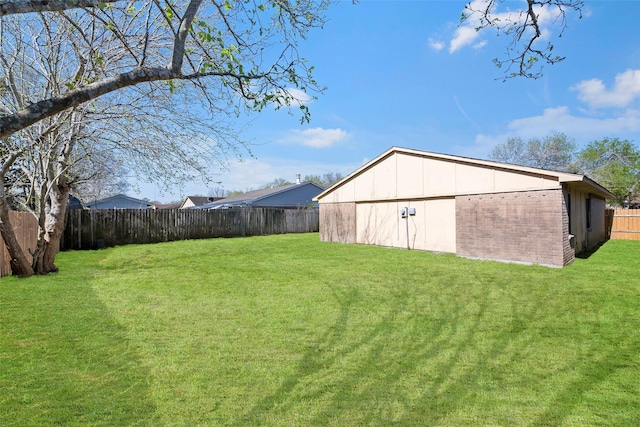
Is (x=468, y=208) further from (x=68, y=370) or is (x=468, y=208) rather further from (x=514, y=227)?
(x=68, y=370)

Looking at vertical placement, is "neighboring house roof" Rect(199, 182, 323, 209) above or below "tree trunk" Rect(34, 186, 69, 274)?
above

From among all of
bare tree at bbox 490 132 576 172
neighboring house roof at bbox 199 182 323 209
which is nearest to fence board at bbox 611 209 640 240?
bare tree at bbox 490 132 576 172

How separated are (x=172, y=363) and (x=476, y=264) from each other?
7.90 meters

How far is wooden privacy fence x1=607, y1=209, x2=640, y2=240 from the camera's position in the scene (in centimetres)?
1538

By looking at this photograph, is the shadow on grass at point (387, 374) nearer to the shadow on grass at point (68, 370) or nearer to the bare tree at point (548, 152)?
the shadow on grass at point (68, 370)

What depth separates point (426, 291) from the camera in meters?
6.01

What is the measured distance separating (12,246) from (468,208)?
11.3m

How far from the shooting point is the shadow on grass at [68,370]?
7.75 feet

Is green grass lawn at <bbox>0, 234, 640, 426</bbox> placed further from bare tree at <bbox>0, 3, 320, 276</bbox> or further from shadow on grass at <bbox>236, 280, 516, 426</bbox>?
bare tree at <bbox>0, 3, 320, 276</bbox>

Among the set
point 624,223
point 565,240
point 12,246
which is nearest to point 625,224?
point 624,223

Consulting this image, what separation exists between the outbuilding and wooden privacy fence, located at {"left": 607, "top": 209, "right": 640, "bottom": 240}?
122 centimetres

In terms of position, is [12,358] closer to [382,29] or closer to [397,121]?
[382,29]

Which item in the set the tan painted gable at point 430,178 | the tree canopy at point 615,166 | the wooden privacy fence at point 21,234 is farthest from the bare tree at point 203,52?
the tree canopy at point 615,166

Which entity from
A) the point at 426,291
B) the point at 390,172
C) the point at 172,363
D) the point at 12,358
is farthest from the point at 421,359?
the point at 390,172
